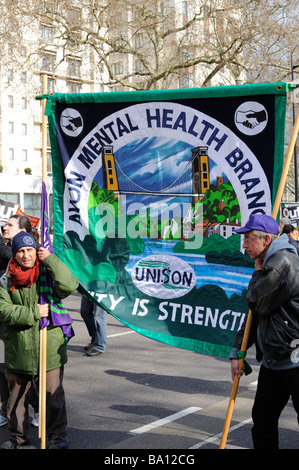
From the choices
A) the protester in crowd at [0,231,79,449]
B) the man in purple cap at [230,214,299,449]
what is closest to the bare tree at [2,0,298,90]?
the protester in crowd at [0,231,79,449]

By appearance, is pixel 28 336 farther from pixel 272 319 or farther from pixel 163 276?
pixel 272 319

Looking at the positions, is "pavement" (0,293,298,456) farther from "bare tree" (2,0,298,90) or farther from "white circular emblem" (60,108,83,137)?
"bare tree" (2,0,298,90)

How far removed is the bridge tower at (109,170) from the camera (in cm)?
477

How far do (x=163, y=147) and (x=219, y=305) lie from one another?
3.96 ft

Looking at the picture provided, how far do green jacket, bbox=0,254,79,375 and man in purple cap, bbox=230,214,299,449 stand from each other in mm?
1398

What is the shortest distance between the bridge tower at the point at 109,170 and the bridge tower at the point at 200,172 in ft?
2.07

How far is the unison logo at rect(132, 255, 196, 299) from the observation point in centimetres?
455

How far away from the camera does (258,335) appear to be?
152 inches

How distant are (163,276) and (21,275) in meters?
1.02

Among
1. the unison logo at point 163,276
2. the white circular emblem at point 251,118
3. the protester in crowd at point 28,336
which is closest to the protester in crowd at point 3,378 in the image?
the protester in crowd at point 28,336

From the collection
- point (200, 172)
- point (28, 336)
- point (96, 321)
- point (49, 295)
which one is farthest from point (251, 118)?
point (96, 321)

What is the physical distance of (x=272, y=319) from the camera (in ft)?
12.1
